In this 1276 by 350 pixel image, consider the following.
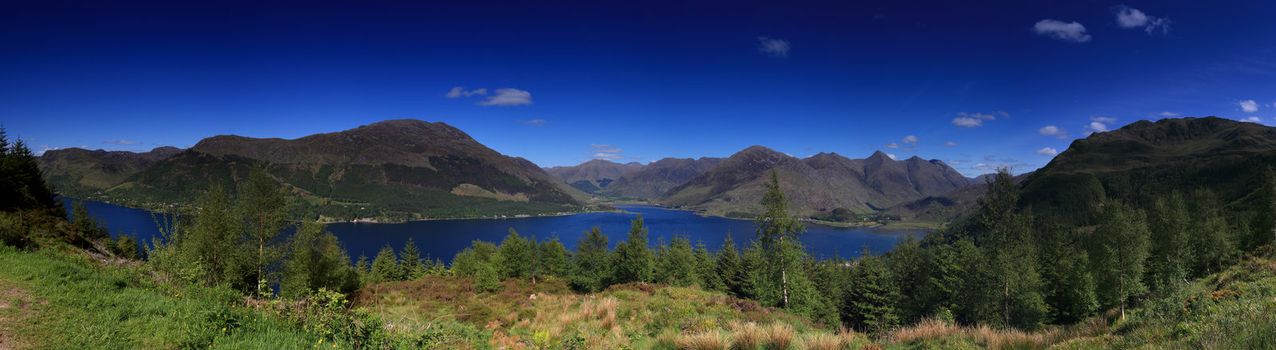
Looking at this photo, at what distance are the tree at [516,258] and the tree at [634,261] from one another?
11.0 meters

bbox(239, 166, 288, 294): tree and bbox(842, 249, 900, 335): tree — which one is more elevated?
bbox(239, 166, 288, 294): tree

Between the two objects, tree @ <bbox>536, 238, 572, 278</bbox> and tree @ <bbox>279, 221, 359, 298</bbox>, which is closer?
tree @ <bbox>279, 221, 359, 298</bbox>

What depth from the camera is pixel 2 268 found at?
10.0 metres

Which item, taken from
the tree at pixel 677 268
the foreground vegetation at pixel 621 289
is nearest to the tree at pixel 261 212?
the foreground vegetation at pixel 621 289

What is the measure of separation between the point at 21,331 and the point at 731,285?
58.8 m

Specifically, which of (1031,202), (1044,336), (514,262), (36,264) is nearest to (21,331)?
(36,264)

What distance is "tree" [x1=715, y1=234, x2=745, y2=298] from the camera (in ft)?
192

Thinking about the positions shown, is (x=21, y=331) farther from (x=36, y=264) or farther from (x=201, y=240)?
(x=201, y=240)

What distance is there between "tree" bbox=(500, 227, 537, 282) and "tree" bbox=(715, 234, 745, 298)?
23.9m

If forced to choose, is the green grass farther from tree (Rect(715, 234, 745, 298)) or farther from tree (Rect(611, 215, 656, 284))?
tree (Rect(715, 234, 745, 298))

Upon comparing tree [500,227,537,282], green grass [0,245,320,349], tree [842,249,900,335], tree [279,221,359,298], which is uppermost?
green grass [0,245,320,349]

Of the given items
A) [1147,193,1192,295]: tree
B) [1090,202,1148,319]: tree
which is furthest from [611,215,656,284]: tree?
[1147,193,1192,295]: tree

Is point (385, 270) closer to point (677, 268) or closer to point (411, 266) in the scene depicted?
point (411, 266)

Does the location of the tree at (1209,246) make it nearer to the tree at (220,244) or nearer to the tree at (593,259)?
the tree at (593,259)
